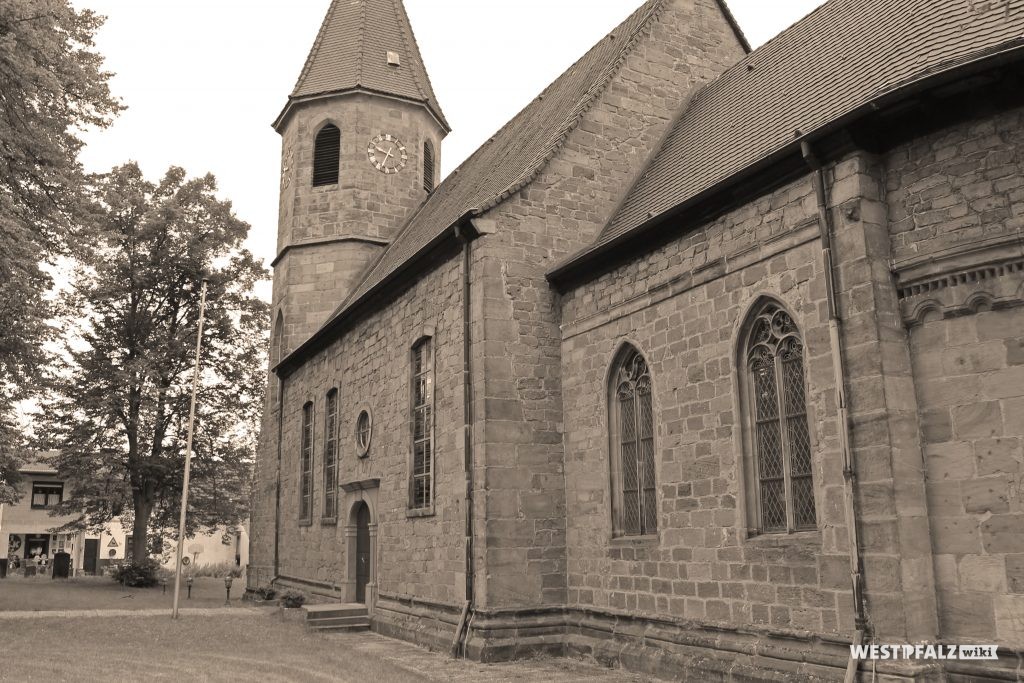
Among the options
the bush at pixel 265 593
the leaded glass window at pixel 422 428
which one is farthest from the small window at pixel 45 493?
the leaded glass window at pixel 422 428

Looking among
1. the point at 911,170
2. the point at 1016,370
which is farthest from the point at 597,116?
the point at 1016,370

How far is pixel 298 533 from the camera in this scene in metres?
22.6

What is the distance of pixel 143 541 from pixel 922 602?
28.4 metres

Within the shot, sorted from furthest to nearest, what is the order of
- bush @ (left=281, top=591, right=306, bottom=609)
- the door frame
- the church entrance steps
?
bush @ (left=281, top=591, right=306, bottom=609), the door frame, the church entrance steps

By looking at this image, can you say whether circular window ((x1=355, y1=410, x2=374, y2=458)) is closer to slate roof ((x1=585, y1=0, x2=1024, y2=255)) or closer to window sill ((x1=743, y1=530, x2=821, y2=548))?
slate roof ((x1=585, y1=0, x2=1024, y2=255))

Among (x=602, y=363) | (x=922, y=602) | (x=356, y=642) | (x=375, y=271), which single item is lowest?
(x=356, y=642)

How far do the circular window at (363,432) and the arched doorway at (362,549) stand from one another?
1122mm

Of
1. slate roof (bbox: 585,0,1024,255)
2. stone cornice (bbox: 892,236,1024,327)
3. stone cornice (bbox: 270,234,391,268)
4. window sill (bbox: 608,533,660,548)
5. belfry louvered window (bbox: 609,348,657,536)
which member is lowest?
window sill (bbox: 608,533,660,548)

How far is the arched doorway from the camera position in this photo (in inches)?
711

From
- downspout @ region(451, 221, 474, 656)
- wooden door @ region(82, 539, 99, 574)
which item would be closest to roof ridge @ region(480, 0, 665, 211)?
downspout @ region(451, 221, 474, 656)

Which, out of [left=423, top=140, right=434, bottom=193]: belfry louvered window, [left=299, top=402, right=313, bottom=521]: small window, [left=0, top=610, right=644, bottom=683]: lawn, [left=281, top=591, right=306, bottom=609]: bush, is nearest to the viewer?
[left=0, top=610, right=644, bottom=683]: lawn

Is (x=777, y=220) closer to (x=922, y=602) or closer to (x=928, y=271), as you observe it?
(x=928, y=271)

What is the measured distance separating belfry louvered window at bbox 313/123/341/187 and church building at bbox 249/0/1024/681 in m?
6.16

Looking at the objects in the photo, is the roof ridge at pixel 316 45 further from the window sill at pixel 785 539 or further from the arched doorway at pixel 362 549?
the window sill at pixel 785 539
